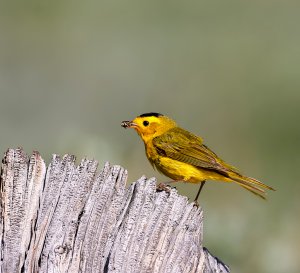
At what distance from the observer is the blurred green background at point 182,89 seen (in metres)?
11.2

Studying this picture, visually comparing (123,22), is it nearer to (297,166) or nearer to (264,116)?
(264,116)

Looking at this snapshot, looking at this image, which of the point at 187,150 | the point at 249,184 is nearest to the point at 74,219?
the point at 249,184

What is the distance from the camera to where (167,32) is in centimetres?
2242

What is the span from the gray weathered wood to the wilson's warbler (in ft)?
7.11

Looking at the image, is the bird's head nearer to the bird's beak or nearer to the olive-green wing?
the bird's beak

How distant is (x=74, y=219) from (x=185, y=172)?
101 inches

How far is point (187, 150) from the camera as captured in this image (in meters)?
8.92

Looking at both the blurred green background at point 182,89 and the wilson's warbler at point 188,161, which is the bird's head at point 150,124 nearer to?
the wilson's warbler at point 188,161

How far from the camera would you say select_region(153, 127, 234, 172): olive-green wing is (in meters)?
8.70

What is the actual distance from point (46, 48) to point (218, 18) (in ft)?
12.6

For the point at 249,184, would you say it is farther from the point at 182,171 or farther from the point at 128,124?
the point at 128,124

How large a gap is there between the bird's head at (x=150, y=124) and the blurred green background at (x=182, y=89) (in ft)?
3.41

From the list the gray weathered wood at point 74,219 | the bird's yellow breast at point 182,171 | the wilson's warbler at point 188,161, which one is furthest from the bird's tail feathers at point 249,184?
the gray weathered wood at point 74,219

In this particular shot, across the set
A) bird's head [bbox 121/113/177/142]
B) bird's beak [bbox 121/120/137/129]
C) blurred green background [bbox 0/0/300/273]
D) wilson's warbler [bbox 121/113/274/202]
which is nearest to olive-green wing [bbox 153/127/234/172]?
wilson's warbler [bbox 121/113/274/202]
